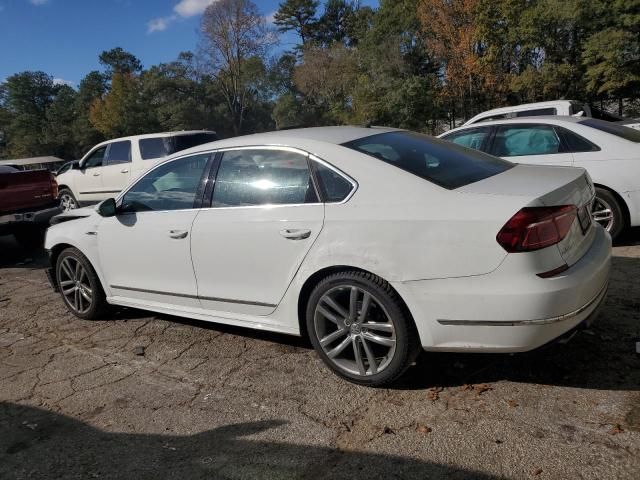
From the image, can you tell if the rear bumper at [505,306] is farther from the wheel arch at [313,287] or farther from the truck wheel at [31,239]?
the truck wheel at [31,239]

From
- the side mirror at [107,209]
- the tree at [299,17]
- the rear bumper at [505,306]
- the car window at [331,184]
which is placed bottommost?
the rear bumper at [505,306]

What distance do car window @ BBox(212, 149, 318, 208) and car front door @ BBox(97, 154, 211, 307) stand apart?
24 cm

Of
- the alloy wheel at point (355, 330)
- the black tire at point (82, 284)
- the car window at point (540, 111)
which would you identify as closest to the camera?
the alloy wheel at point (355, 330)

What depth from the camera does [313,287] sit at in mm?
3070

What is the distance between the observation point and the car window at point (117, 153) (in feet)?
34.0

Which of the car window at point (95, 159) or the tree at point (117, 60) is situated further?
the tree at point (117, 60)

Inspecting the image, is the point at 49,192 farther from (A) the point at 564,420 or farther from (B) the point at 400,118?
(B) the point at 400,118

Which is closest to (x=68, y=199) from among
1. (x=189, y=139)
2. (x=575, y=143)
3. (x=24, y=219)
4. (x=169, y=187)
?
(x=189, y=139)

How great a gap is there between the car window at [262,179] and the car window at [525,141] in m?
3.84

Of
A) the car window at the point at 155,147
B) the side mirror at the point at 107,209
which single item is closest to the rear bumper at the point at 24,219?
the car window at the point at 155,147

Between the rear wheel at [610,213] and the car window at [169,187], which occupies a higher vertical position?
the car window at [169,187]

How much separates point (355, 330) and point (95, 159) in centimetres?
987

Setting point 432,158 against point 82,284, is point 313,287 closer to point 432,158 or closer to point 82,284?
point 432,158

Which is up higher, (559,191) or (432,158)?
(432,158)
